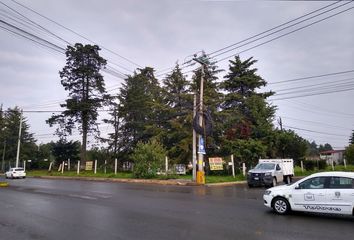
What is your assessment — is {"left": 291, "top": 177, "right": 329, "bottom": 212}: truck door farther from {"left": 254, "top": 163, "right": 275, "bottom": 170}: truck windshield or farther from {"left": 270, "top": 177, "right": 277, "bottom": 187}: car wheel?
{"left": 254, "top": 163, "right": 275, "bottom": 170}: truck windshield

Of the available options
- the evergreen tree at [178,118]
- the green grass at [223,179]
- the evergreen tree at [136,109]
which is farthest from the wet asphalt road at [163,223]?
the evergreen tree at [136,109]

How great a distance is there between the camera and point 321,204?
10805 millimetres

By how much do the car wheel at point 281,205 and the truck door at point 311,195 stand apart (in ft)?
0.75

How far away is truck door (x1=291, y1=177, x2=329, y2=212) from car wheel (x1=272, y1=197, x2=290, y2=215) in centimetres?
23

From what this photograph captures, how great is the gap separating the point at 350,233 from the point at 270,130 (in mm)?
31776

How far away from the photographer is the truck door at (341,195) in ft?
34.0

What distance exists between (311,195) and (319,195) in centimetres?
26

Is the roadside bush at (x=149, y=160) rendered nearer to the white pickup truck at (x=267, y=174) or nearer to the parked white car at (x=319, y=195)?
the white pickup truck at (x=267, y=174)

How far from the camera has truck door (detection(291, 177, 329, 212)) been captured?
428 inches

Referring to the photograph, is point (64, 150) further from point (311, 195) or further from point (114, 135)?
point (311, 195)

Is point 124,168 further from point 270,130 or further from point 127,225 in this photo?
point 127,225

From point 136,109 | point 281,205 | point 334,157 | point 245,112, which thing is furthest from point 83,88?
point 334,157

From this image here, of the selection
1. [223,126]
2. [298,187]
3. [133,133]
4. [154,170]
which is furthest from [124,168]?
[298,187]

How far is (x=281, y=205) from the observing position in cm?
1170
